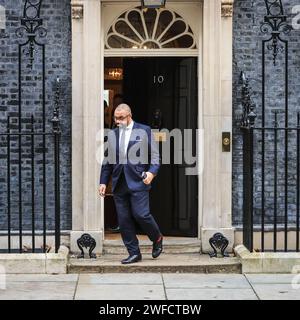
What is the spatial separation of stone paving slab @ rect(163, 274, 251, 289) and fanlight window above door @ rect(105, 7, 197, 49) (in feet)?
9.62

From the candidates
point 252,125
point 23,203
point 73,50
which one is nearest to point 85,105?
point 73,50

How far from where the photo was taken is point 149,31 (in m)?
10.5

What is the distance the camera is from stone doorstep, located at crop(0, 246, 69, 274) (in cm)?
923

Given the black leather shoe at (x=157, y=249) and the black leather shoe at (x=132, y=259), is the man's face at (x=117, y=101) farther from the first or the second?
the black leather shoe at (x=132, y=259)

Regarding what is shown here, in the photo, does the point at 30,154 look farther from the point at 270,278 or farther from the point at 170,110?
the point at 270,278

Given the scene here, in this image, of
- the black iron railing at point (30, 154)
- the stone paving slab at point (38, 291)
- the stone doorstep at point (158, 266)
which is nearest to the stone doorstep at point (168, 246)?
the stone doorstep at point (158, 266)

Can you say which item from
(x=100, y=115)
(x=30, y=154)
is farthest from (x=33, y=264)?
(x=100, y=115)

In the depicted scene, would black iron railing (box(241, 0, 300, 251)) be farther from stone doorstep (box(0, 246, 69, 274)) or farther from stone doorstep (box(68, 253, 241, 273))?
stone doorstep (box(0, 246, 69, 274))

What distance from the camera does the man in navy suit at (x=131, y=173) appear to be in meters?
9.40

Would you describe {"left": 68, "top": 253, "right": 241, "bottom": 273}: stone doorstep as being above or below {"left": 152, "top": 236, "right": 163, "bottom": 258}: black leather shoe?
below

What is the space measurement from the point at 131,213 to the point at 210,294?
1560mm

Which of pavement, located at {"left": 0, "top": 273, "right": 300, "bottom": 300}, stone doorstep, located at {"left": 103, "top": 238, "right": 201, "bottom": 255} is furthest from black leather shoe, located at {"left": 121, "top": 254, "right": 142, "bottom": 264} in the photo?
stone doorstep, located at {"left": 103, "top": 238, "right": 201, "bottom": 255}

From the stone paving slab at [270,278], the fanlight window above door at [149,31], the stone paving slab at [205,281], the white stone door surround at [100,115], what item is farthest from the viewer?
the fanlight window above door at [149,31]

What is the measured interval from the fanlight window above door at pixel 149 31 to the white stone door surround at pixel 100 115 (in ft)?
1.27
